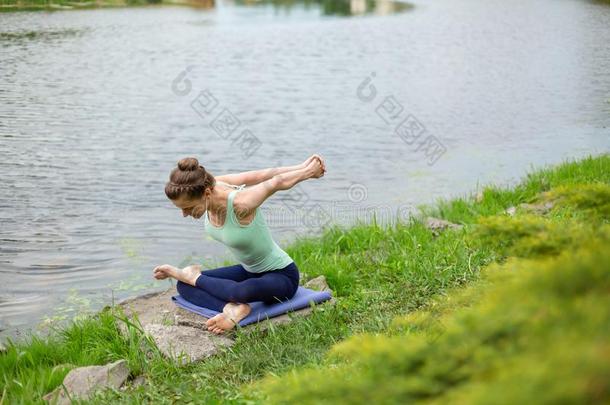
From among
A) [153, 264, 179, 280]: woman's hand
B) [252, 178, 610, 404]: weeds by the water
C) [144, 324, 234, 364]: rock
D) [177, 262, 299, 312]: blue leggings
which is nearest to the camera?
[252, 178, 610, 404]: weeds by the water

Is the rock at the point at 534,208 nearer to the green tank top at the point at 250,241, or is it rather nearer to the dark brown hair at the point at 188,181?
the green tank top at the point at 250,241

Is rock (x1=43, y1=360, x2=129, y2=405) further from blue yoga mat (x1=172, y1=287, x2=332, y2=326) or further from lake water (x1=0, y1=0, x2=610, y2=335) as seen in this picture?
lake water (x1=0, y1=0, x2=610, y2=335)

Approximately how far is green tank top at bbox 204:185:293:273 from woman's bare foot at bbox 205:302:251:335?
34cm

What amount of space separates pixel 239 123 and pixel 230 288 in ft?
29.3

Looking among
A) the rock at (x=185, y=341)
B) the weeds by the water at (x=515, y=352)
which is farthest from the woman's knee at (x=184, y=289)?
the weeds by the water at (x=515, y=352)

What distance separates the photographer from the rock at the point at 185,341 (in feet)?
16.9

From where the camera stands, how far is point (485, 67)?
20.0 m

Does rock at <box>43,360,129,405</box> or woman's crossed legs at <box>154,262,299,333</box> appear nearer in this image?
rock at <box>43,360,129,405</box>

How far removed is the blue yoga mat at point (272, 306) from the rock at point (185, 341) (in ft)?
0.69

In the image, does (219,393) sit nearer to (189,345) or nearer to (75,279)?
(189,345)

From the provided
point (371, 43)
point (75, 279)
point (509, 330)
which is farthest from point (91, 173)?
point (371, 43)

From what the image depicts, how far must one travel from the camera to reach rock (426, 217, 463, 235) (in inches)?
310

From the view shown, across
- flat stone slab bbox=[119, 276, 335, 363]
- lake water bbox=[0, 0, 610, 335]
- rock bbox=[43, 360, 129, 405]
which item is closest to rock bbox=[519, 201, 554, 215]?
lake water bbox=[0, 0, 610, 335]

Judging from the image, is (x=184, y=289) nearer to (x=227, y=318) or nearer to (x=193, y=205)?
(x=227, y=318)
